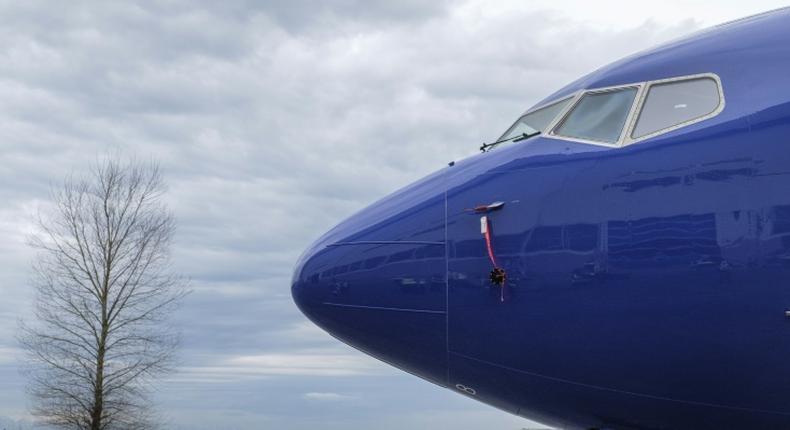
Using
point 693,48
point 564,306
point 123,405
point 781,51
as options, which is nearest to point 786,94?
point 781,51

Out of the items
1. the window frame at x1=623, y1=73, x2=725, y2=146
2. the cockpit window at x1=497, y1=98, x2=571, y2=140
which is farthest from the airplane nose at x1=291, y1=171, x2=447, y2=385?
the window frame at x1=623, y1=73, x2=725, y2=146

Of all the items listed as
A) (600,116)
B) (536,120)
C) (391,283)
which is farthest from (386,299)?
(600,116)

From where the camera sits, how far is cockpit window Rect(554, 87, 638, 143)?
9.26 metres

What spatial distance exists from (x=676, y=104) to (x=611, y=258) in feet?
5.88

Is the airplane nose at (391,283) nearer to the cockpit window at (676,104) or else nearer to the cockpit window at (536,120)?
the cockpit window at (536,120)

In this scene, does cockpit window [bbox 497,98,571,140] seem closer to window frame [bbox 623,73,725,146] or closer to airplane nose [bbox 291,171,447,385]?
window frame [bbox 623,73,725,146]

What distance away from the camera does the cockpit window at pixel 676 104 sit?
8.77 meters

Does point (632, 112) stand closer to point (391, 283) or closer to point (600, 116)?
point (600, 116)

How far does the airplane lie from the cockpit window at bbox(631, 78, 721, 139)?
0.06 ft

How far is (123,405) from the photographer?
1213 inches

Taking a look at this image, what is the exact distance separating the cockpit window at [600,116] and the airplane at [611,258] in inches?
1.0

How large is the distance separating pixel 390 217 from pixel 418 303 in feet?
3.50

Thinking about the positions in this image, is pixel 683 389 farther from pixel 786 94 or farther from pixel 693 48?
pixel 693 48

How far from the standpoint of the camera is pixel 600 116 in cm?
953
